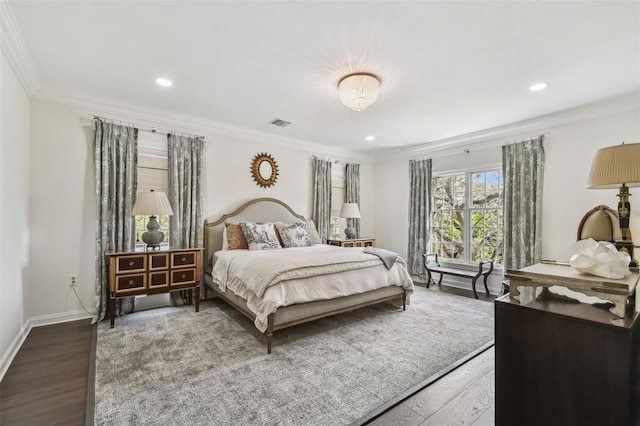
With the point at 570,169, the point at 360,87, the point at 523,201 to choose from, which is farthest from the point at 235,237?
the point at 570,169

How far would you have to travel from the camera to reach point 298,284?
279 centimetres

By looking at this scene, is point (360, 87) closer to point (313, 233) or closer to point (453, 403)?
point (453, 403)

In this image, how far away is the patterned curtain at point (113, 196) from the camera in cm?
341

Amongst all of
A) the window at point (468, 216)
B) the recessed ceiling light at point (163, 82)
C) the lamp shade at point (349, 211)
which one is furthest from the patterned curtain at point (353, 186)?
the recessed ceiling light at point (163, 82)

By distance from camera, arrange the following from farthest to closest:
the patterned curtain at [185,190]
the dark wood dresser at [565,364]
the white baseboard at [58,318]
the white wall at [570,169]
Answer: the patterned curtain at [185,190], the white wall at [570,169], the white baseboard at [58,318], the dark wood dresser at [565,364]

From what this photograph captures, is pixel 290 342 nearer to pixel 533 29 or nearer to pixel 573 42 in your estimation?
pixel 533 29

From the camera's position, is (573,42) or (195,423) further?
(573,42)

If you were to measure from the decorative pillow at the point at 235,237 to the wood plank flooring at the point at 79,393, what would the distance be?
1.89 metres

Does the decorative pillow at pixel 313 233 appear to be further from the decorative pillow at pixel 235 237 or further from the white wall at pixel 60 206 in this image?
the white wall at pixel 60 206

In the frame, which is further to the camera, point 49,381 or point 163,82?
point 163,82

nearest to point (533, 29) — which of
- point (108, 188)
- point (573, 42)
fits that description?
point (573, 42)

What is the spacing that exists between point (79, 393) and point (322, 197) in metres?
4.31

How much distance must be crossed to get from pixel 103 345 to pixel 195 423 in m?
1.65

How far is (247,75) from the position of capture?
9.52 ft
